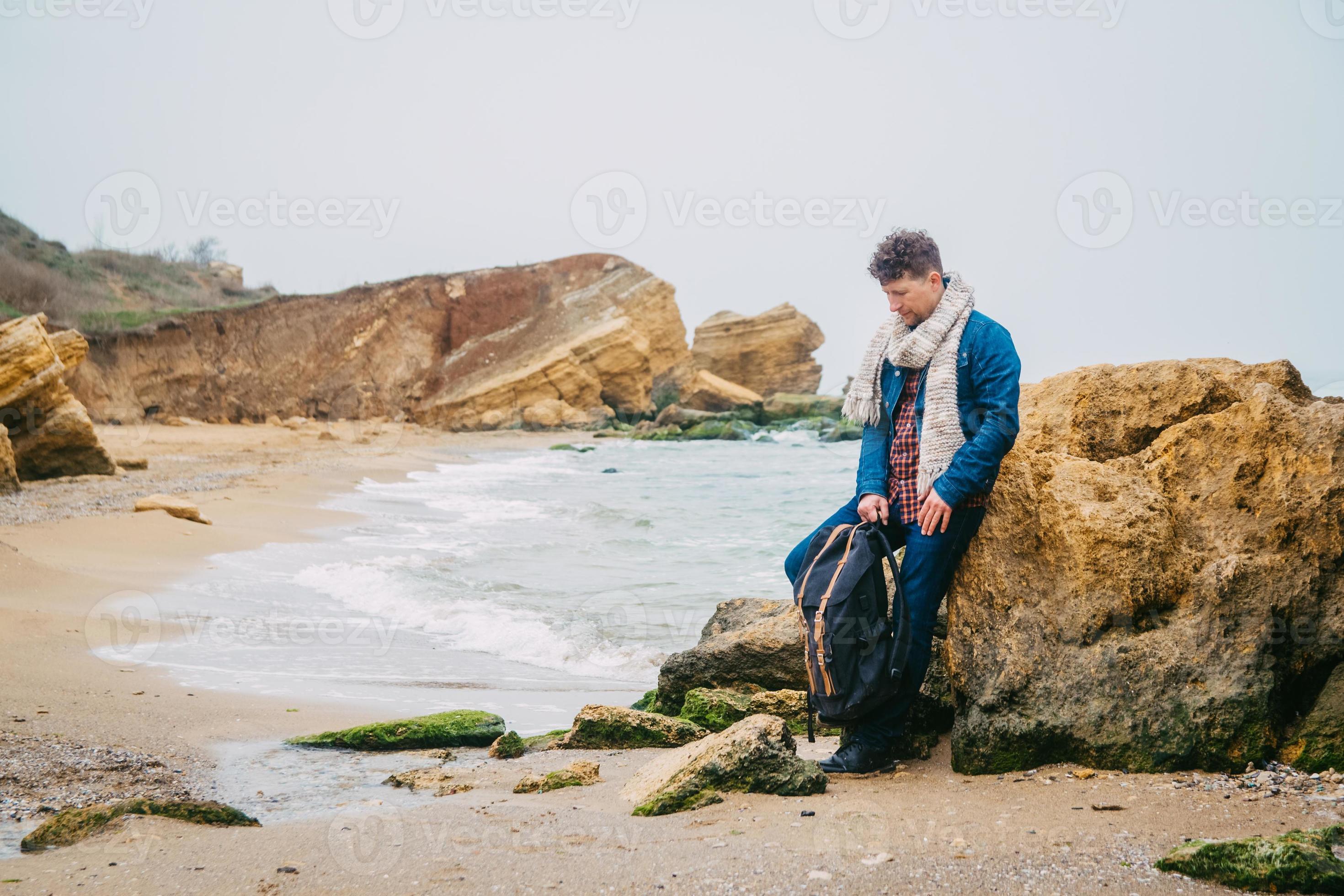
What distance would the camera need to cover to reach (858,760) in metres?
3.32

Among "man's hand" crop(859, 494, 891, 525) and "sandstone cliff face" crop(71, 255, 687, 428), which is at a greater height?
"sandstone cliff face" crop(71, 255, 687, 428)

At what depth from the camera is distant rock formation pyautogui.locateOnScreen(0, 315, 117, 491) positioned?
1098 cm

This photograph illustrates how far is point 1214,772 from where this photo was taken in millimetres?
2928

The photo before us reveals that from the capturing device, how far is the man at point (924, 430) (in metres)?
3.21

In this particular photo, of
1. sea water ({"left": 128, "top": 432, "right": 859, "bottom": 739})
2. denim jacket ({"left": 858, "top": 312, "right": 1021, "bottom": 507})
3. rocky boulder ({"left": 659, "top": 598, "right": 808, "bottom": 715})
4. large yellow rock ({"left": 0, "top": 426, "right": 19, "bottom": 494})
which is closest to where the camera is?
denim jacket ({"left": 858, "top": 312, "right": 1021, "bottom": 507})

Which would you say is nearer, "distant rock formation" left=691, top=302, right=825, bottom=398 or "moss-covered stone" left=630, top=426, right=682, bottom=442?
"moss-covered stone" left=630, top=426, right=682, bottom=442

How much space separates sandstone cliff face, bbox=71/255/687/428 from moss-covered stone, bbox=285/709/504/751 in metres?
31.5

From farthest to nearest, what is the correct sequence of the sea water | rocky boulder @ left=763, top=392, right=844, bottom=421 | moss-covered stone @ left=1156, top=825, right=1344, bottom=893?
rocky boulder @ left=763, top=392, right=844, bottom=421
the sea water
moss-covered stone @ left=1156, top=825, right=1344, bottom=893

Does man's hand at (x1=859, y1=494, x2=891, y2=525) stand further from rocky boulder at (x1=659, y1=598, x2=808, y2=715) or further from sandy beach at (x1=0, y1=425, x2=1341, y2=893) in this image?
rocky boulder at (x1=659, y1=598, x2=808, y2=715)

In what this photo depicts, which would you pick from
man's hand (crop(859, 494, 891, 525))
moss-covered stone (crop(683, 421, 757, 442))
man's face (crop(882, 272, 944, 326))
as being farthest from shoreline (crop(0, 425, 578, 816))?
moss-covered stone (crop(683, 421, 757, 442))

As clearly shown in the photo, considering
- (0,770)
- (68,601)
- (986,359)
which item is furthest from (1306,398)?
(68,601)

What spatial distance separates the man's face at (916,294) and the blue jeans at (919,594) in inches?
27.2

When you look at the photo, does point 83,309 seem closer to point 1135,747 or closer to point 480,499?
point 480,499

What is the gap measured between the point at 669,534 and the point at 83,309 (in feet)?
96.7
